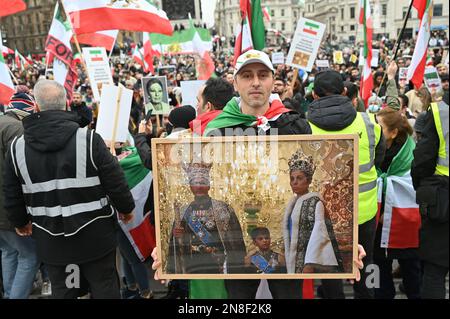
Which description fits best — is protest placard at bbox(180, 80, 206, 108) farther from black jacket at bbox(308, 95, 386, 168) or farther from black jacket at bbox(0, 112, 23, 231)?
black jacket at bbox(308, 95, 386, 168)

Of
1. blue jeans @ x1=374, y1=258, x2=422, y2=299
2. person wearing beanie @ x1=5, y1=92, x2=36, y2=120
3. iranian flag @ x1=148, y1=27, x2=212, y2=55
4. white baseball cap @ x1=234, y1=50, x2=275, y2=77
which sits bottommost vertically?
blue jeans @ x1=374, y1=258, x2=422, y2=299

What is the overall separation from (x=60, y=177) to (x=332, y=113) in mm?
1901

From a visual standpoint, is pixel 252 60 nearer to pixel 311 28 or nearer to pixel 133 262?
pixel 133 262

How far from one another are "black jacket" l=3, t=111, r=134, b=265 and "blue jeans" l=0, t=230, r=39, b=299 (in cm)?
60

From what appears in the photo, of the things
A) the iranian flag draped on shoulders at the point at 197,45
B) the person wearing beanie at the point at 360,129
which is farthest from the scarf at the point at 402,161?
the iranian flag draped on shoulders at the point at 197,45

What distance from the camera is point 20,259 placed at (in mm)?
3762

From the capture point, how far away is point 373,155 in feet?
10.6

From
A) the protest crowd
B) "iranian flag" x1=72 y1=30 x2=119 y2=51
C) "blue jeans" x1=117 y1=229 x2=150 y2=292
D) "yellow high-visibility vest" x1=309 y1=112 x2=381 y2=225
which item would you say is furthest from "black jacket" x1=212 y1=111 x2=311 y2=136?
"iranian flag" x1=72 y1=30 x2=119 y2=51

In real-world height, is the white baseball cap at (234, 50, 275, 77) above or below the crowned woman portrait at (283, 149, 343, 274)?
above

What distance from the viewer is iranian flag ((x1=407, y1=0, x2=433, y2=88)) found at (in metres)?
5.26

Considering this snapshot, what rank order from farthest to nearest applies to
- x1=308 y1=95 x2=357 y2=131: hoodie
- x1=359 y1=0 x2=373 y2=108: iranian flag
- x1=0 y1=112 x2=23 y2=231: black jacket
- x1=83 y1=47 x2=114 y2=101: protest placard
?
x1=359 y1=0 x2=373 y2=108: iranian flag, x1=83 y1=47 x2=114 y2=101: protest placard, x1=0 y1=112 x2=23 y2=231: black jacket, x1=308 y1=95 x2=357 y2=131: hoodie

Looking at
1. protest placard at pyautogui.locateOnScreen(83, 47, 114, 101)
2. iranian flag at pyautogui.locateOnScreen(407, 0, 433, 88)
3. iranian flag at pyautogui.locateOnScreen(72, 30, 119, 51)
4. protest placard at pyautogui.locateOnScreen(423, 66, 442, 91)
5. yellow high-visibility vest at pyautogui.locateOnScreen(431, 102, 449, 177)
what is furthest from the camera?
protest placard at pyautogui.locateOnScreen(423, 66, 442, 91)

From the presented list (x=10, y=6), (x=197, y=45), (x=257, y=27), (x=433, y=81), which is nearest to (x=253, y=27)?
(x=257, y=27)
